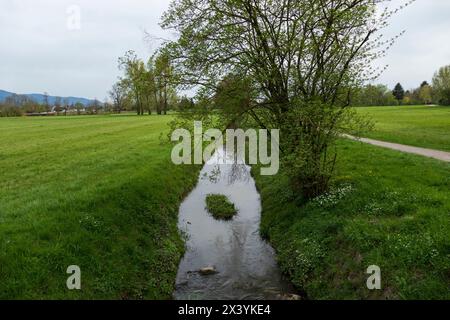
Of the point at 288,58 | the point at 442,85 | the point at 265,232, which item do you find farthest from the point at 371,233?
the point at 442,85

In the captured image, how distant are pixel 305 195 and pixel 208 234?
183 inches

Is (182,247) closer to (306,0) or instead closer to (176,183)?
(176,183)

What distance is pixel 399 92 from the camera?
12888 cm

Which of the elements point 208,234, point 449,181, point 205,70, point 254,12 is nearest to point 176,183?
point 208,234

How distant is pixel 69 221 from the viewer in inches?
462

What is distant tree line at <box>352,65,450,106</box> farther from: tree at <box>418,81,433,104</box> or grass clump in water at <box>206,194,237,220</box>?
grass clump in water at <box>206,194,237,220</box>

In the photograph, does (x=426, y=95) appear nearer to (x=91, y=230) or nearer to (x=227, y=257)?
(x=227, y=257)

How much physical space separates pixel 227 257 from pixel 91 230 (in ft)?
16.6

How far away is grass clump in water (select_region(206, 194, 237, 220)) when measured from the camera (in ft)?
59.6

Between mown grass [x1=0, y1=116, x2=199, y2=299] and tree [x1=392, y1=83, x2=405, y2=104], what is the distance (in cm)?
12588

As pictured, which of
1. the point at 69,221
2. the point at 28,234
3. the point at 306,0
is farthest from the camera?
the point at 306,0

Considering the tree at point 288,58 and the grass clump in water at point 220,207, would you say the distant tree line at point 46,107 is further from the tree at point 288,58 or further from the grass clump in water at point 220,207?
the tree at point 288,58

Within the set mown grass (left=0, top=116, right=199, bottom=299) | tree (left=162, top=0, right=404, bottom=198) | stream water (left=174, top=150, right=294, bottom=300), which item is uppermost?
tree (left=162, top=0, right=404, bottom=198)

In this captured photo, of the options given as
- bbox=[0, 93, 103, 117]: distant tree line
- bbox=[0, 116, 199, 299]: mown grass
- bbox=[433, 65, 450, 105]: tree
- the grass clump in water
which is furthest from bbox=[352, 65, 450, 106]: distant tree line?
bbox=[0, 93, 103, 117]: distant tree line
